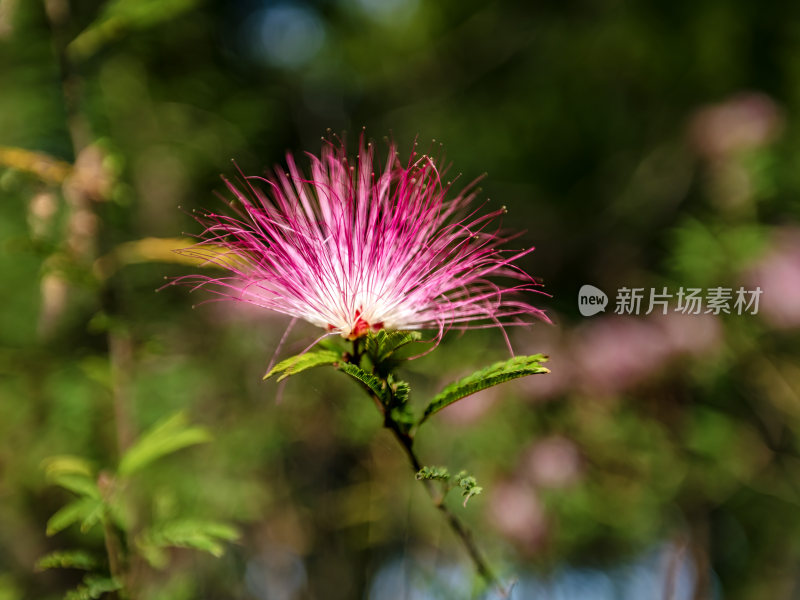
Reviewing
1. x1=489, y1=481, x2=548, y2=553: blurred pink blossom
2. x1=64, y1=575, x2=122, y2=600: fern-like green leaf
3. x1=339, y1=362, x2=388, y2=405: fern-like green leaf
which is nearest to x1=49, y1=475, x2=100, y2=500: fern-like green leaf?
x1=64, y1=575, x2=122, y2=600: fern-like green leaf

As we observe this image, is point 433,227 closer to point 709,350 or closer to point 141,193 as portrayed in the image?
point 709,350

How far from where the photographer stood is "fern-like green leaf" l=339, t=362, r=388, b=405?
2.29ft

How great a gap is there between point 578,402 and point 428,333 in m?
0.97

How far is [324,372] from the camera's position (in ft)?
6.63

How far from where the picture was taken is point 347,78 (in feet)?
12.0

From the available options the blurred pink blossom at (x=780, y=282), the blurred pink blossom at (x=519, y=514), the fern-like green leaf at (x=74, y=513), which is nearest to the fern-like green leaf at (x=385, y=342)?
the fern-like green leaf at (x=74, y=513)

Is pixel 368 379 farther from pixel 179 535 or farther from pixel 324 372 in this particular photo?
pixel 324 372

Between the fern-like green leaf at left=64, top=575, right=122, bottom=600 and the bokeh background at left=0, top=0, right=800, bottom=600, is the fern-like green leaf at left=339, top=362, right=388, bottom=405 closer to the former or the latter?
the fern-like green leaf at left=64, top=575, right=122, bottom=600

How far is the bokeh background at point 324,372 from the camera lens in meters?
1.67

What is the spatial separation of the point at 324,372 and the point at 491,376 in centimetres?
138

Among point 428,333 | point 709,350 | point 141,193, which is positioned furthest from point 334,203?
point 141,193

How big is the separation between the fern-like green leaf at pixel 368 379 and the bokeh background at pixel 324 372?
0.61 metres

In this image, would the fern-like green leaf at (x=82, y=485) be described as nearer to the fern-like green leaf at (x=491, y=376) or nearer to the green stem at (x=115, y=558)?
the green stem at (x=115, y=558)

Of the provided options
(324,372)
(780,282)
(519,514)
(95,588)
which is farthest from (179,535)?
(780,282)
